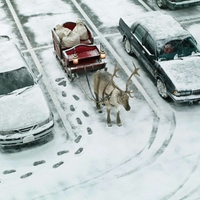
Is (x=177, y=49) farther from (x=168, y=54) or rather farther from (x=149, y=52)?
(x=149, y=52)

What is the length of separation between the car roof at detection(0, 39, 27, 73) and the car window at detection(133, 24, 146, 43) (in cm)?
416

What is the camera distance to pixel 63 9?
17609 mm

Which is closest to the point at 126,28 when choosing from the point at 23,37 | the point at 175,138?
the point at 23,37

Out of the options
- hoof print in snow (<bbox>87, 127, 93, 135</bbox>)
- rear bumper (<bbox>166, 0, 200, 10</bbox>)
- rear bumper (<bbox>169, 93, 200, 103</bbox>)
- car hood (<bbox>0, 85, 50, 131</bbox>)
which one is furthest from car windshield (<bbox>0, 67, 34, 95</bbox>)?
rear bumper (<bbox>166, 0, 200, 10</bbox>)

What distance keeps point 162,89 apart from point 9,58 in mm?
4915

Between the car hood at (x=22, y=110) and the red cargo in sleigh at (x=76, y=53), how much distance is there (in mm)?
2101

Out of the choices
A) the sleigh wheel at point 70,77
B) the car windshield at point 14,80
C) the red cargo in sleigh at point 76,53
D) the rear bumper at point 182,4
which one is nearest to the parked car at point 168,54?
the red cargo in sleigh at point 76,53

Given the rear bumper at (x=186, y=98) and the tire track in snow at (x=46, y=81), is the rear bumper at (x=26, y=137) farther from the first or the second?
the rear bumper at (x=186, y=98)

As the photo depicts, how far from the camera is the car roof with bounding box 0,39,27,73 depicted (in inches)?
441

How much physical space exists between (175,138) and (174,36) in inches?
145

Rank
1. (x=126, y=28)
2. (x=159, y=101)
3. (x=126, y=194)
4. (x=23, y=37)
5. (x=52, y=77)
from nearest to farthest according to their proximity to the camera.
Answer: (x=126, y=194), (x=159, y=101), (x=52, y=77), (x=126, y=28), (x=23, y=37)

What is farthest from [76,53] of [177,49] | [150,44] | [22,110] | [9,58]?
[22,110]

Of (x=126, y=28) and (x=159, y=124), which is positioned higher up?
(x=126, y=28)

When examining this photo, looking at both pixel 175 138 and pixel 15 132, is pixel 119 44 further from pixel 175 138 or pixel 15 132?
pixel 15 132
